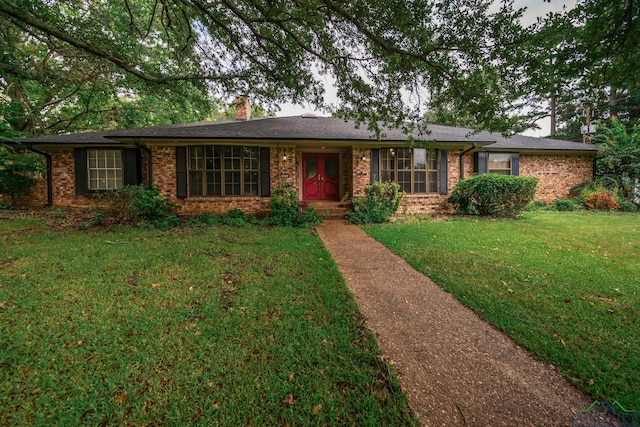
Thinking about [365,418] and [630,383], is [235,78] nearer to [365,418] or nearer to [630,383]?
[365,418]

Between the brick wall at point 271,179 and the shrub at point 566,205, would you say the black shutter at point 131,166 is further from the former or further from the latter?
the shrub at point 566,205

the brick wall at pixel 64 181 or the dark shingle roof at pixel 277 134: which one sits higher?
the dark shingle roof at pixel 277 134

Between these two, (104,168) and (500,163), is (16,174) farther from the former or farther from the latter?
(500,163)

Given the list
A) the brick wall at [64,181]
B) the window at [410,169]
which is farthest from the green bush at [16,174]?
the window at [410,169]

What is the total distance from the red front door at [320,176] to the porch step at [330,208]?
1.20 metres

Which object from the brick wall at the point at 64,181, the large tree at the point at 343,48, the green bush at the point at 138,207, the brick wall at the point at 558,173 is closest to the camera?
the large tree at the point at 343,48

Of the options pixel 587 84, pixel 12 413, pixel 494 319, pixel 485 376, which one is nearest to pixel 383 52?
pixel 587 84

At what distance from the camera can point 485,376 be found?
198 cm

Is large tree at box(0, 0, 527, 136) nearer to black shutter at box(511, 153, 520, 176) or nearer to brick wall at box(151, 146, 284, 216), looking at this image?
brick wall at box(151, 146, 284, 216)

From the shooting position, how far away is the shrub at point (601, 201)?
10.5 metres

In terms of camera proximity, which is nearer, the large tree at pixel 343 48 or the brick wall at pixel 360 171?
the large tree at pixel 343 48

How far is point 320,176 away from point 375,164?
244cm

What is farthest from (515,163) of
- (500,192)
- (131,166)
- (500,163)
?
(131,166)

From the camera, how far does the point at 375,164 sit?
9.76 m
